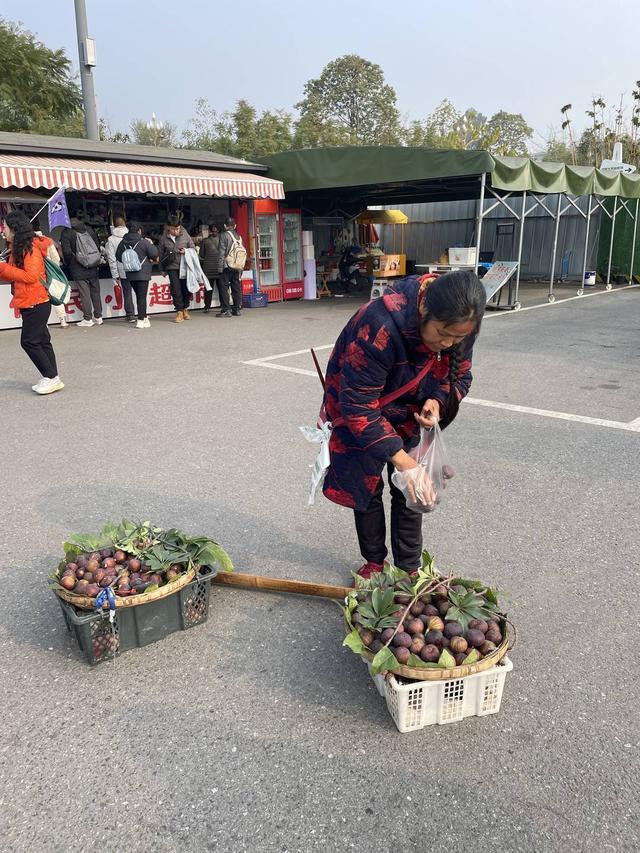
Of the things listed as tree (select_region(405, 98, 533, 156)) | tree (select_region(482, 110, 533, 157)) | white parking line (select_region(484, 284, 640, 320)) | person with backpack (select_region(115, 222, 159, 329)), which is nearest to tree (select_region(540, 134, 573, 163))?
tree (select_region(405, 98, 533, 156))

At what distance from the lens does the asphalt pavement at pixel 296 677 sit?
1.93 m

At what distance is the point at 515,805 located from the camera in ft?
6.46

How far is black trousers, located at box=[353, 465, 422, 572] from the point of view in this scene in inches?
114

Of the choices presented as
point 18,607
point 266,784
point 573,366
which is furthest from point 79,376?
point 266,784

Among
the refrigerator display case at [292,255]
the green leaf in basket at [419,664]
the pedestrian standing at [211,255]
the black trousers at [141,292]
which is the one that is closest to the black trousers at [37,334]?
the black trousers at [141,292]

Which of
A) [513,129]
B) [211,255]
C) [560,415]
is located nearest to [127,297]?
[211,255]

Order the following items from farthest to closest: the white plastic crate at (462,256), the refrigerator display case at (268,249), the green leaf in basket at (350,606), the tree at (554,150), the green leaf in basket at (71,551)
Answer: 1. the tree at (554,150)
2. the refrigerator display case at (268,249)
3. the white plastic crate at (462,256)
4. the green leaf in basket at (71,551)
5. the green leaf in basket at (350,606)

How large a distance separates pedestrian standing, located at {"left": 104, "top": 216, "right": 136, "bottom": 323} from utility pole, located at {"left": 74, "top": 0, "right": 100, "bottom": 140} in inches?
199

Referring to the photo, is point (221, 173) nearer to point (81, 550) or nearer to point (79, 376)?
point (79, 376)

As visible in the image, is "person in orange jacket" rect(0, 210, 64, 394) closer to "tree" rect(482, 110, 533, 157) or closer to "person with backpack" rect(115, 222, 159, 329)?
"person with backpack" rect(115, 222, 159, 329)

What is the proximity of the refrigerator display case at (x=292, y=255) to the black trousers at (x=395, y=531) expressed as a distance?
13.2m

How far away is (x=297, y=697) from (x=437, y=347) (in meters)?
1.40

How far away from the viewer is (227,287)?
A: 12820 millimetres

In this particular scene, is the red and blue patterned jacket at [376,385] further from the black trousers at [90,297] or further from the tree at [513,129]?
the tree at [513,129]
